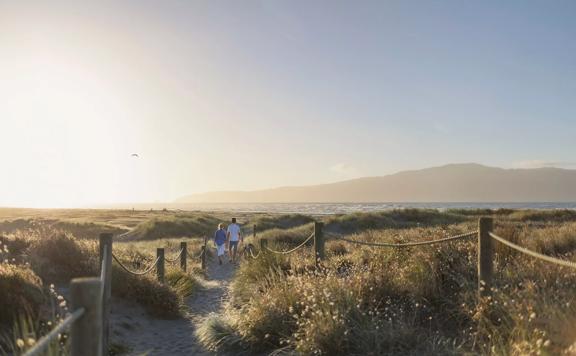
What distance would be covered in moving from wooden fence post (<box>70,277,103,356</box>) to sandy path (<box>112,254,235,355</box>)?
4.55 meters

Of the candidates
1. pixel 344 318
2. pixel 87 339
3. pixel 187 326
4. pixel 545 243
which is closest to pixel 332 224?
pixel 545 243

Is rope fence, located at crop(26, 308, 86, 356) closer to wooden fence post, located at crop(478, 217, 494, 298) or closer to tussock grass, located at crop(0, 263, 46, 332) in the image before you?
tussock grass, located at crop(0, 263, 46, 332)

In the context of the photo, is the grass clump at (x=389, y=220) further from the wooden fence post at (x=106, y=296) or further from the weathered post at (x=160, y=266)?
the wooden fence post at (x=106, y=296)

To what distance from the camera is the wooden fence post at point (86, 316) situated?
256 centimetres

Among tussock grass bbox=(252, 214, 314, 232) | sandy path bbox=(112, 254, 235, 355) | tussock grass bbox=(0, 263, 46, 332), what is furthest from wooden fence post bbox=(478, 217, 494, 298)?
tussock grass bbox=(252, 214, 314, 232)

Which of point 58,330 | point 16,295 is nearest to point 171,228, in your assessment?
point 16,295

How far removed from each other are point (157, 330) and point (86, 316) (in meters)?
6.69

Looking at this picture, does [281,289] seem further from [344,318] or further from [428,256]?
[428,256]

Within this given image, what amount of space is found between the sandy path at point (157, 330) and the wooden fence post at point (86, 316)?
4546mm

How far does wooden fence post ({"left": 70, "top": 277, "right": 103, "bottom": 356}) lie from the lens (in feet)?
8.41

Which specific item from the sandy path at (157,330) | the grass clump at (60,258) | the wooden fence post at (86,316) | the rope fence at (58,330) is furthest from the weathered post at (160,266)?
the rope fence at (58,330)

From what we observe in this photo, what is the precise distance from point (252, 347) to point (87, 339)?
4.63 meters

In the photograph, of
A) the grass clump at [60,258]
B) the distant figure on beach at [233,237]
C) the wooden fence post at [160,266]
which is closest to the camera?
the grass clump at [60,258]

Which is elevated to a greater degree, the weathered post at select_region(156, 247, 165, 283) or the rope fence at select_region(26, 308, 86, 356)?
the rope fence at select_region(26, 308, 86, 356)
